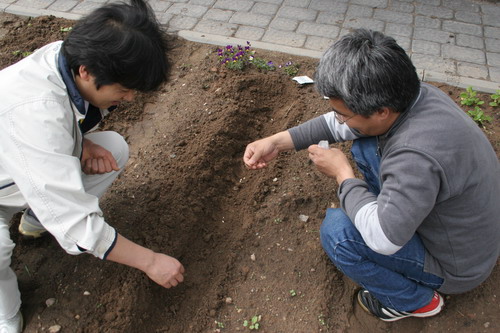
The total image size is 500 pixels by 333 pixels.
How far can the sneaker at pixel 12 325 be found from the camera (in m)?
2.08

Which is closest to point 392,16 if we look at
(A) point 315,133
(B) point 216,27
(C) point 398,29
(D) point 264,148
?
(C) point 398,29

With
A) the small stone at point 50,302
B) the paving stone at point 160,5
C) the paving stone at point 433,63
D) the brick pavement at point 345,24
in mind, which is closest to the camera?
the small stone at point 50,302

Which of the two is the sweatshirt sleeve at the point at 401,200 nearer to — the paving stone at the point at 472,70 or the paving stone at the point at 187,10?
the paving stone at the point at 472,70

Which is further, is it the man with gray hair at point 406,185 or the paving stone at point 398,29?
the paving stone at point 398,29

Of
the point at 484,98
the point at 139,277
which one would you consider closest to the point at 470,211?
the point at 139,277

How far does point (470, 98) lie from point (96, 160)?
2767mm

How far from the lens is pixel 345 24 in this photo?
4.46m

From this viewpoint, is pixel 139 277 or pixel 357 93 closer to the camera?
pixel 357 93

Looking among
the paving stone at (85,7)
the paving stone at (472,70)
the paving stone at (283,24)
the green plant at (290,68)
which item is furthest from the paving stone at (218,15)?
the paving stone at (472,70)

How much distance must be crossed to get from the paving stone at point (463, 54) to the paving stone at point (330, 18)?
102cm

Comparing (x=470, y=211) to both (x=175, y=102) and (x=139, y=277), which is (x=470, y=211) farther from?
(x=175, y=102)

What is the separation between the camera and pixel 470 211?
1.78m

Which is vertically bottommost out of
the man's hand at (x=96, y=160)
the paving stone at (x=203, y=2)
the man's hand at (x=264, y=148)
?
the paving stone at (x=203, y=2)

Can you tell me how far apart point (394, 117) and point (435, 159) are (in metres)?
0.26
